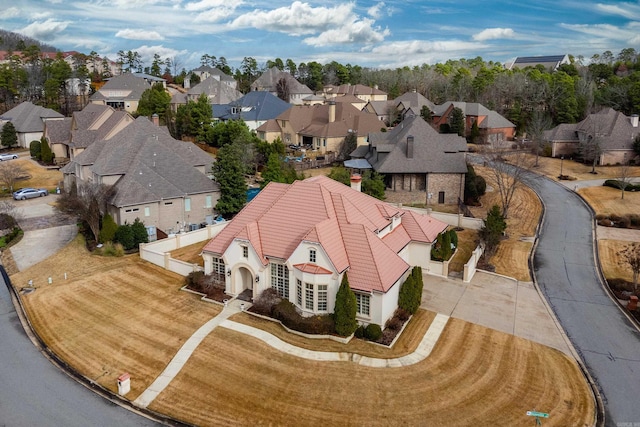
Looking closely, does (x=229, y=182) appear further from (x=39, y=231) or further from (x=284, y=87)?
(x=284, y=87)

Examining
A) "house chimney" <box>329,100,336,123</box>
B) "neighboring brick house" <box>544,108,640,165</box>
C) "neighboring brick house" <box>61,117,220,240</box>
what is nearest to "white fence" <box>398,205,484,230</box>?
"neighboring brick house" <box>61,117,220,240</box>

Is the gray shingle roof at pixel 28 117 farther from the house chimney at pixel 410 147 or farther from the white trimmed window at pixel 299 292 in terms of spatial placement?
the white trimmed window at pixel 299 292

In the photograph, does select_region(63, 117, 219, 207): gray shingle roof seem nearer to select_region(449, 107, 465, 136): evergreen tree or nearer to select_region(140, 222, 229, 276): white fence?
select_region(140, 222, 229, 276): white fence

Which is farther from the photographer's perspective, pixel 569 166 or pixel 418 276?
pixel 569 166

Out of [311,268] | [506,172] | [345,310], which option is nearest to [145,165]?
[311,268]

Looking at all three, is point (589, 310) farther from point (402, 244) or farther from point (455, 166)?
point (455, 166)

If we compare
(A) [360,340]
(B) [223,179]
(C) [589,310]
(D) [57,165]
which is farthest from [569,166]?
(D) [57,165]
